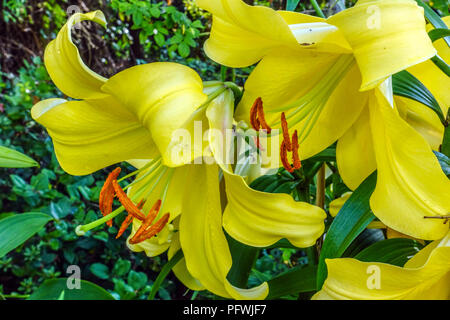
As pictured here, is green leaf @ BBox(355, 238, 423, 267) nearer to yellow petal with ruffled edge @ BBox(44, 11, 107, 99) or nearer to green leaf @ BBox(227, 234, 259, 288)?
green leaf @ BBox(227, 234, 259, 288)

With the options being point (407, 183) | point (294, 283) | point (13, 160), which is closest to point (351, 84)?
point (407, 183)

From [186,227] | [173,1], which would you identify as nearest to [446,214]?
[186,227]

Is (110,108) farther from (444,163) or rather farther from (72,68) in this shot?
(444,163)

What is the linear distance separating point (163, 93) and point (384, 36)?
193 mm

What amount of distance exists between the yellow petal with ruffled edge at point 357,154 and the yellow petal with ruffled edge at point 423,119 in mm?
55

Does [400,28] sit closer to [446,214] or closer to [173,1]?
[446,214]

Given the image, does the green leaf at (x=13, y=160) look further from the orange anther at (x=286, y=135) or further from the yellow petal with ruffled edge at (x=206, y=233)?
the orange anther at (x=286, y=135)

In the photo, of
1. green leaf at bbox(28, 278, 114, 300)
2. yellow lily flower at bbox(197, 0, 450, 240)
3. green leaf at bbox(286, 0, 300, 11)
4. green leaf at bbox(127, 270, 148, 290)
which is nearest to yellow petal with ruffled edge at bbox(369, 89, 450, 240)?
yellow lily flower at bbox(197, 0, 450, 240)

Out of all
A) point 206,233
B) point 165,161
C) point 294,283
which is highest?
point 165,161

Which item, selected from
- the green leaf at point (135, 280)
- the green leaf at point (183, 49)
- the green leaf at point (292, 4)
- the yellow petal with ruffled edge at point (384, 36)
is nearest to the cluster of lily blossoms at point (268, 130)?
the yellow petal with ruffled edge at point (384, 36)

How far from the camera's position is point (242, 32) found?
41 centimetres

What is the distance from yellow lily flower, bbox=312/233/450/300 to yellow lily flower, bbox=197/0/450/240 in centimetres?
3

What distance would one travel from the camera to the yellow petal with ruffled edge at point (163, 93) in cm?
40
